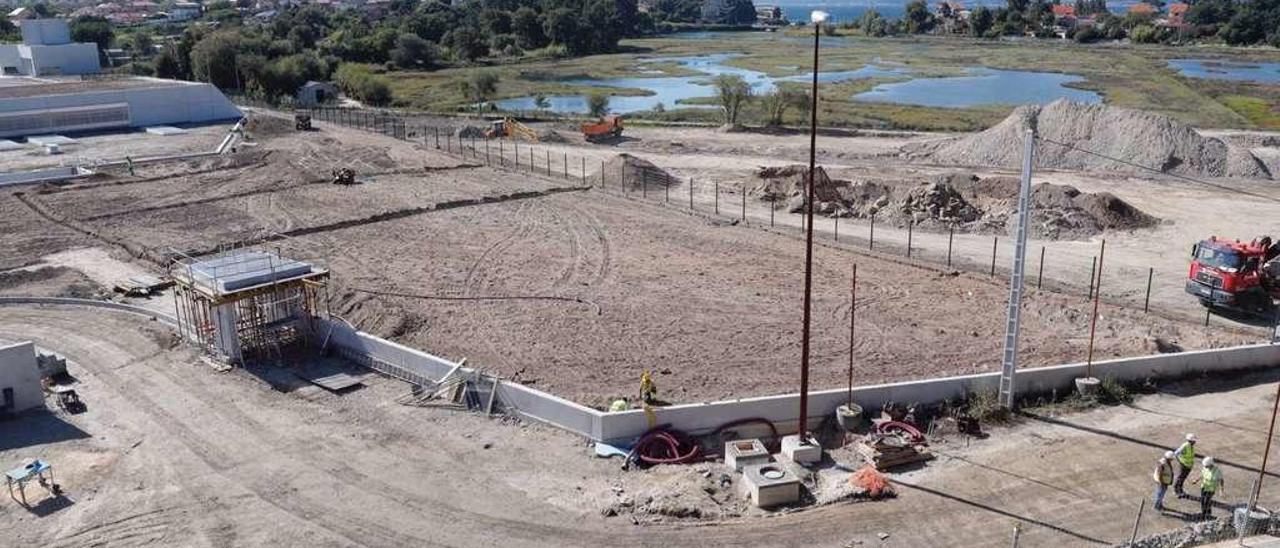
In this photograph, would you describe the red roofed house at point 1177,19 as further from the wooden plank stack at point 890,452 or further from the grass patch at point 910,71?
the wooden plank stack at point 890,452

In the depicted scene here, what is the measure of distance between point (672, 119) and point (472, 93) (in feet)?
63.2

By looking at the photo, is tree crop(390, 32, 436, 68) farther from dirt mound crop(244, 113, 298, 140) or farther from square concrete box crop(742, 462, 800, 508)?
square concrete box crop(742, 462, 800, 508)

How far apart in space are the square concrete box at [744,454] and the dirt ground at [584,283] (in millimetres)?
2856

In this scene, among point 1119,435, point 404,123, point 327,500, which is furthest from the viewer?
point 404,123

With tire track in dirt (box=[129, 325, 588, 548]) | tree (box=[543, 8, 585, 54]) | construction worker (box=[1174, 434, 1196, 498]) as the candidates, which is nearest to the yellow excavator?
tire track in dirt (box=[129, 325, 588, 548])

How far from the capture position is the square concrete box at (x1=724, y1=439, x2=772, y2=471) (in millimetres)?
16703

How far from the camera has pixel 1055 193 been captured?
3553 centimetres

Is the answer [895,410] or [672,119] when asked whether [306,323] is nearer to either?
[895,410]

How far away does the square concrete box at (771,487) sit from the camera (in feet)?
51.0

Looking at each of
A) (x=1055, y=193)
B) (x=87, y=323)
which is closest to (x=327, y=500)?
(x=87, y=323)

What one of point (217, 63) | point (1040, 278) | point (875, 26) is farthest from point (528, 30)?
point (1040, 278)

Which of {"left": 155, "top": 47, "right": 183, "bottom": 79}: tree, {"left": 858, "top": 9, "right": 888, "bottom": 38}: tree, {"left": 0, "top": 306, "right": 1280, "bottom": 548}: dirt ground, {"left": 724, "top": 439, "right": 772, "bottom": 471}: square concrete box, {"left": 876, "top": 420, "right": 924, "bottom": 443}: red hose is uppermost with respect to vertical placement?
{"left": 858, "top": 9, "right": 888, "bottom": 38}: tree

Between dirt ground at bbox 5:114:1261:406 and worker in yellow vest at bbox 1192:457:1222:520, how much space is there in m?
6.48

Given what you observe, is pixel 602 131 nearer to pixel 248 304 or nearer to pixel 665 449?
pixel 248 304
